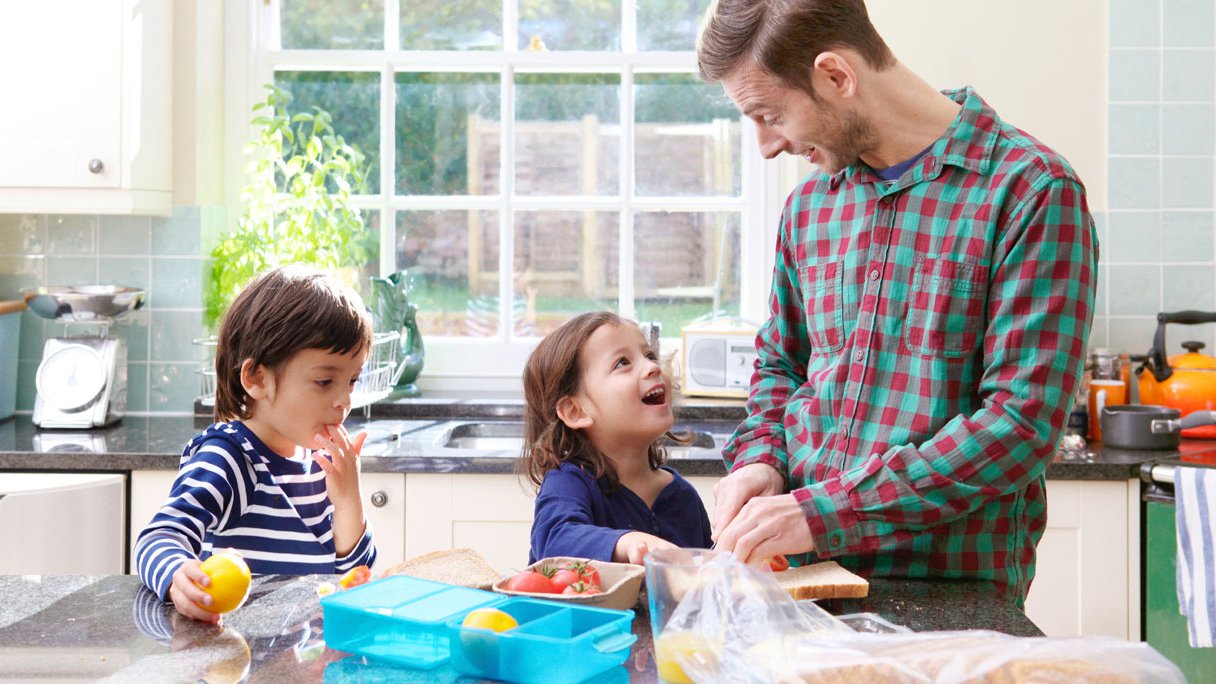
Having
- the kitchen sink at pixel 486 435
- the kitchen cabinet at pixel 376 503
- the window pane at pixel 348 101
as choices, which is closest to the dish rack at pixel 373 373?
the kitchen sink at pixel 486 435

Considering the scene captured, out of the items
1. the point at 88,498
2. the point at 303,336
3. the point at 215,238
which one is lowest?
the point at 88,498

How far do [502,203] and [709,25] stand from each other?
6.45 ft

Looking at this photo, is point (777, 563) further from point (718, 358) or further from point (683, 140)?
point (683, 140)

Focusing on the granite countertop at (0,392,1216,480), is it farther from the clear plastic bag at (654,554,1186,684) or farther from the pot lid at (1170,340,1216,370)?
the clear plastic bag at (654,554,1186,684)

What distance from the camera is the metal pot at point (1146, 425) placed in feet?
9.16

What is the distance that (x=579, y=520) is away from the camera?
1.62 metres

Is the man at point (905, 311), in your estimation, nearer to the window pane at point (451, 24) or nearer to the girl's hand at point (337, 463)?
the girl's hand at point (337, 463)

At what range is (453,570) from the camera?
1.37 metres

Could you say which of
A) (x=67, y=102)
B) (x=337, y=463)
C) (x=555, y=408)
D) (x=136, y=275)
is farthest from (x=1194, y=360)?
(x=67, y=102)

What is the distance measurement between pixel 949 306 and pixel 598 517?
0.56m

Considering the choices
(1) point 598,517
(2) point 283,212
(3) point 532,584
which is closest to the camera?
(3) point 532,584

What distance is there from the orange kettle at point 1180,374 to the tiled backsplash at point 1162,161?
0.12m

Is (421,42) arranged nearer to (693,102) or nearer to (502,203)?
(502,203)

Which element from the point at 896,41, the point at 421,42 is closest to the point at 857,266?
the point at 896,41
